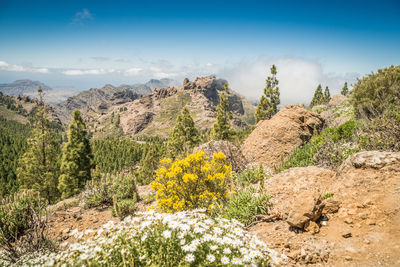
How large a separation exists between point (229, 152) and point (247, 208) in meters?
6.22

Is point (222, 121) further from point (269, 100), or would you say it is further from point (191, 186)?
point (191, 186)

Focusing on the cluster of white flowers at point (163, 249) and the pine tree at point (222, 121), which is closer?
the cluster of white flowers at point (163, 249)

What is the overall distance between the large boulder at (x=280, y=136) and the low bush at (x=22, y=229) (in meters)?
10.1

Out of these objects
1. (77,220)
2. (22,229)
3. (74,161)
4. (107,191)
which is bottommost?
(74,161)

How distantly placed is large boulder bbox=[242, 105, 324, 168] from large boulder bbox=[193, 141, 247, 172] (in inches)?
34.5

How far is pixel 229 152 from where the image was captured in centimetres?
1184

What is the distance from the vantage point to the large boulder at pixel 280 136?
480 inches

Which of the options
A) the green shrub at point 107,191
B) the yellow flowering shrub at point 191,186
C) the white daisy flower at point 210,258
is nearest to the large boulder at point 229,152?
the yellow flowering shrub at point 191,186

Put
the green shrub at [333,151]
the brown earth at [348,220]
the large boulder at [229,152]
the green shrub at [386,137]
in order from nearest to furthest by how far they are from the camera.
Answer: the brown earth at [348,220]
the green shrub at [386,137]
the green shrub at [333,151]
the large boulder at [229,152]

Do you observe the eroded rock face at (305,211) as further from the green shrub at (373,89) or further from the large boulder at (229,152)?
the green shrub at (373,89)

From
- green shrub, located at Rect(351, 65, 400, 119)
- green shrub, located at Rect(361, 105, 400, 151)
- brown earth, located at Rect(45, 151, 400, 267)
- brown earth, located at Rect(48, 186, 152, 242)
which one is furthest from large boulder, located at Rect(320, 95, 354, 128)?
brown earth, located at Rect(48, 186, 152, 242)

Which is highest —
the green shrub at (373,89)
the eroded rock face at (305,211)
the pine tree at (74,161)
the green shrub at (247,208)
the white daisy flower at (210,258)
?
the green shrub at (373,89)

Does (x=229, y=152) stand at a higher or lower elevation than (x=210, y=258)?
lower

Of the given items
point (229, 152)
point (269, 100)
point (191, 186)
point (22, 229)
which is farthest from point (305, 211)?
point (269, 100)
